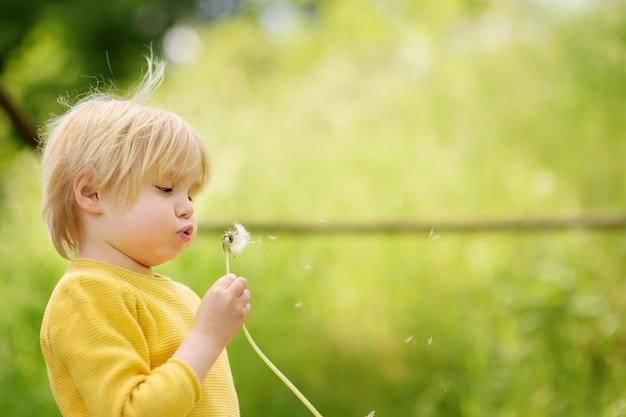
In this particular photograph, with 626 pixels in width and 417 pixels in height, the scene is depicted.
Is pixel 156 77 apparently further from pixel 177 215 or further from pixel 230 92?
pixel 230 92

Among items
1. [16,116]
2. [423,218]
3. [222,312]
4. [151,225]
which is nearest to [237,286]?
[222,312]

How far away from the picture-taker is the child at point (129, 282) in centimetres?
110

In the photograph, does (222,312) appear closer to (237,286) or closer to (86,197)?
(237,286)

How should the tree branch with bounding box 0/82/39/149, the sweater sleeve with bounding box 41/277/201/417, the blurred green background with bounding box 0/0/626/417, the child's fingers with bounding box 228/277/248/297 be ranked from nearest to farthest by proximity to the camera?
the sweater sleeve with bounding box 41/277/201/417, the child's fingers with bounding box 228/277/248/297, the tree branch with bounding box 0/82/39/149, the blurred green background with bounding box 0/0/626/417

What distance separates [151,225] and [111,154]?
12cm

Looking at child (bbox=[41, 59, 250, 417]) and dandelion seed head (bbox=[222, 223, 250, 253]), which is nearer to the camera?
child (bbox=[41, 59, 250, 417])

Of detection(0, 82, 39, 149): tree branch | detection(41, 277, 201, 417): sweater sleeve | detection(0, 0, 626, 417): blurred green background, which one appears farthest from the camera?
detection(0, 0, 626, 417): blurred green background

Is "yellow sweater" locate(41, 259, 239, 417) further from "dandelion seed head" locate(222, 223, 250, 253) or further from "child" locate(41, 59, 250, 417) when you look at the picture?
"dandelion seed head" locate(222, 223, 250, 253)

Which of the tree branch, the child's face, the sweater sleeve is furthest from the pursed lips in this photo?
the tree branch

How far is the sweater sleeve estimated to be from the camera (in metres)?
1.08

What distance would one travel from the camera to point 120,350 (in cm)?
110

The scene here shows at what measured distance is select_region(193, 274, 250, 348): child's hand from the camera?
45.5 inches

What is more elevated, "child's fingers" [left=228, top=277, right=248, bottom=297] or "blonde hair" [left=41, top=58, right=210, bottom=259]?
Answer: "blonde hair" [left=41, top=58, right=210, bottom=259]

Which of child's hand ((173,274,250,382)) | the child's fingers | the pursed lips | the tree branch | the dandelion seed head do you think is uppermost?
the pursed lips
